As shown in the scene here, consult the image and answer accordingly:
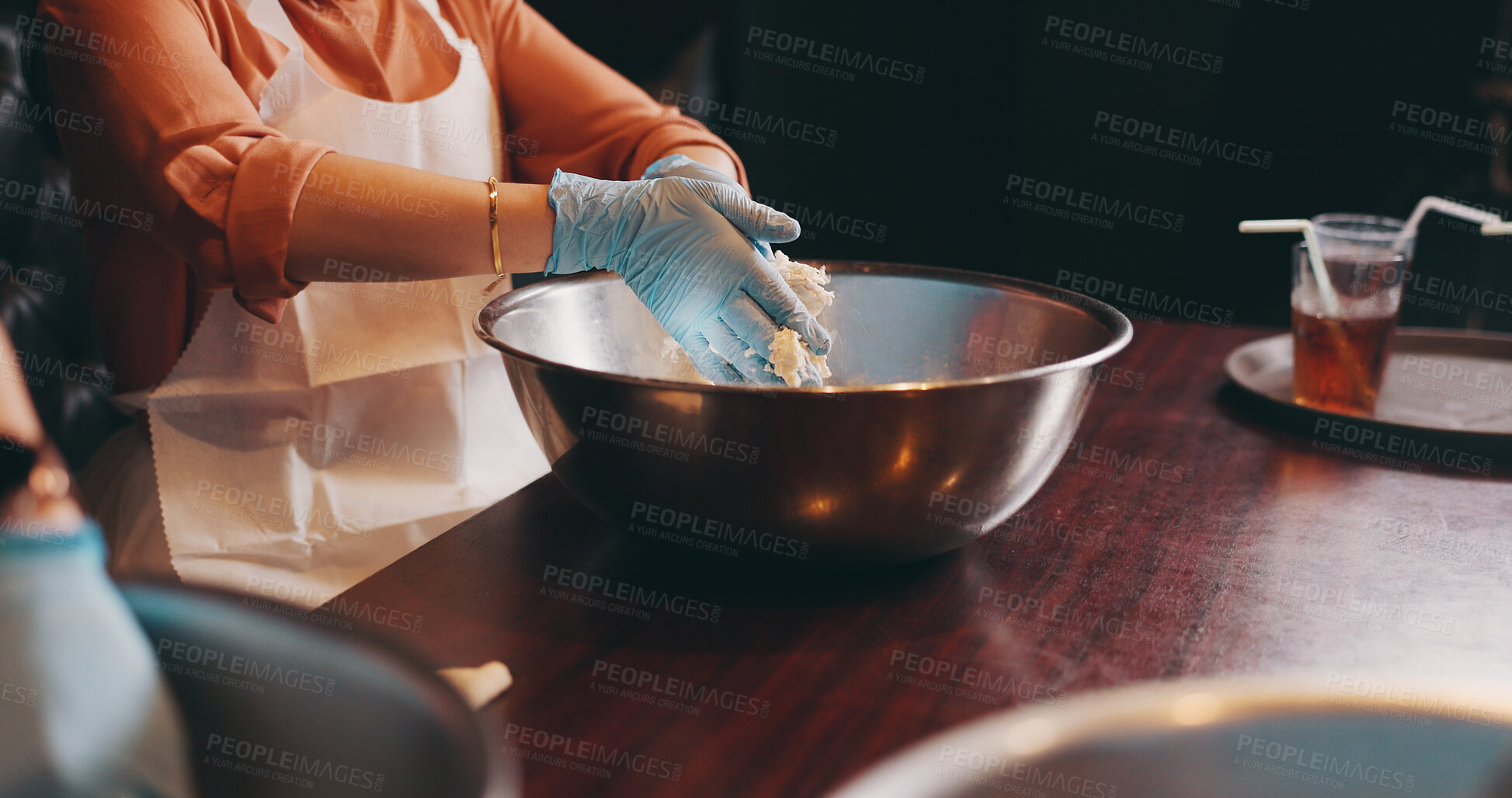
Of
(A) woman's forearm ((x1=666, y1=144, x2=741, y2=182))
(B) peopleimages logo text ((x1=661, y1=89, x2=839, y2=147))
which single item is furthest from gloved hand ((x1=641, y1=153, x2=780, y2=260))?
(B) peopleimages logo text ((x1=661, y1=89, x2=839, y2=147))

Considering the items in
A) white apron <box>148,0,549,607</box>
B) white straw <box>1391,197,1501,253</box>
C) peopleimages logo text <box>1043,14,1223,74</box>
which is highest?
A: peopleimages logo text <box>1043,14,1223,74</box>

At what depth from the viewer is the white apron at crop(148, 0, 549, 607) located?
111cm

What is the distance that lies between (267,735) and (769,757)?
0.84ft

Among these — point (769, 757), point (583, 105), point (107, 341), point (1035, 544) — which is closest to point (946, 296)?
point (1035, 544)

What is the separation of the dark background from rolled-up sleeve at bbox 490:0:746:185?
39.1 inches

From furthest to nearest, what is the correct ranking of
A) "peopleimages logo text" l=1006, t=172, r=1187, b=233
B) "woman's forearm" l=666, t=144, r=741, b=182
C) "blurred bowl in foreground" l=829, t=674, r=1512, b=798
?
"peopleimages logo text" l=1006, t=172, r=1187, b=233
"woman's forearm" l=666, t=144, r=741, b=182
"blurred bowl in foreground" l=829, t=674, r=1512, b=798

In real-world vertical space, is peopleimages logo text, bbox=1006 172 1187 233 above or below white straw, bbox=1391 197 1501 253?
below

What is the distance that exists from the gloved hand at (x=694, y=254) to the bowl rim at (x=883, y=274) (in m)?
0.05

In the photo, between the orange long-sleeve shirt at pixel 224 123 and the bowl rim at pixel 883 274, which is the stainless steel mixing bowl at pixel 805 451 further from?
the orange long-sleeve shirt at pixel 224 123

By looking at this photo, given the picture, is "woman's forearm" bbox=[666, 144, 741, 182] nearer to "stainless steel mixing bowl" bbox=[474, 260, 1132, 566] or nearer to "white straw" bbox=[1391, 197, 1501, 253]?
"stainless steel mixing bowl" bbox=[474, 260, 1132, 566]

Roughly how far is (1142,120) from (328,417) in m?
2.55

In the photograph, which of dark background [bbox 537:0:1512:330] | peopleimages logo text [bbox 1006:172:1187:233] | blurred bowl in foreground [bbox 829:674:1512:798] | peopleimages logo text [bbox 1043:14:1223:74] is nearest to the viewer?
blurred bowl in foreground [bbox 829:674:1512:798]

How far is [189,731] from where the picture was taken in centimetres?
44

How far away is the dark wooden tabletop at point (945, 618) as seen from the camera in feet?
1.84
